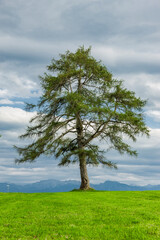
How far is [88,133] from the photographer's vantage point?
32.8 m

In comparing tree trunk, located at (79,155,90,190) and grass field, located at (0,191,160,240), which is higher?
tree trunk, located at (79,155,90,190)

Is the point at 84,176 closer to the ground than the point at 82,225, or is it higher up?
higher up

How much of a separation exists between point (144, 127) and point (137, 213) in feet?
59.2

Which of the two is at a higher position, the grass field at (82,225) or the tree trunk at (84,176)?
the tree trunk at (84,176)

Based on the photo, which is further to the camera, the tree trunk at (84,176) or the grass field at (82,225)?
the tree trunk at (84,176)

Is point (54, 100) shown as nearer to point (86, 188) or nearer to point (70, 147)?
point (70, 147)

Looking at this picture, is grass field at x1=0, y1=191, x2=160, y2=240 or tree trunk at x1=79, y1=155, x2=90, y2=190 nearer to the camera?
grass field at x1=0, y1=191, x2=160, y2=240

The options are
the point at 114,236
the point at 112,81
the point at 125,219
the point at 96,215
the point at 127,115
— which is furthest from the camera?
the point at 112,81

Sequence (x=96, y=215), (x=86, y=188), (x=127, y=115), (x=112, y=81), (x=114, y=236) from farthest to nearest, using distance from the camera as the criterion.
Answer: (x=112, y=81)
(x=86, y=188)
(x=127, y=115)
(x=96, y=215)
(x=114, y=236)

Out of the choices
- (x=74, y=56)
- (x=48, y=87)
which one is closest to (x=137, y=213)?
(x=48, y=87)

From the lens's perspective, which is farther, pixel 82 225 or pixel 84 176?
pixel 84 176

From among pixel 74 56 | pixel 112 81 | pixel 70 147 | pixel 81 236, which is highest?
pixel 74 56

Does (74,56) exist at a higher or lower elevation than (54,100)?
higher

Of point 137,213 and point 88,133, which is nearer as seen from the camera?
point 137,213
